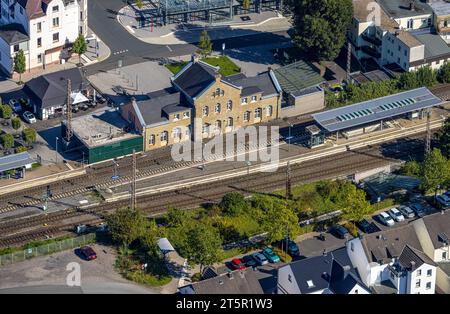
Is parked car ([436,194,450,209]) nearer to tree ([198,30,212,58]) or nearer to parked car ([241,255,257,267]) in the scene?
parked car ([241,255,257,267])

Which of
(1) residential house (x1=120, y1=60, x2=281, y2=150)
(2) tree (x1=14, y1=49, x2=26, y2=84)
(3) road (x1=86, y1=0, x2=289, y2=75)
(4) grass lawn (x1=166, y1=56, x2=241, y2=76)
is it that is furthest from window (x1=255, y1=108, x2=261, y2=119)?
(2) tree (x1=14, y1=49, x2=26, y2=84)

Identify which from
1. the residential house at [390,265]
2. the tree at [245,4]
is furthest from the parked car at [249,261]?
the tree at [245,4]

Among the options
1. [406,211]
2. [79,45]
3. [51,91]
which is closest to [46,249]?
[51,91]

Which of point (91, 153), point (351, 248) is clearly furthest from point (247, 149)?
point (351, 248)

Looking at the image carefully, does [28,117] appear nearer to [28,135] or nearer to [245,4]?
[28,135]

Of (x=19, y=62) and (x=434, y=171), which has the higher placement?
(x=19, y=62)
